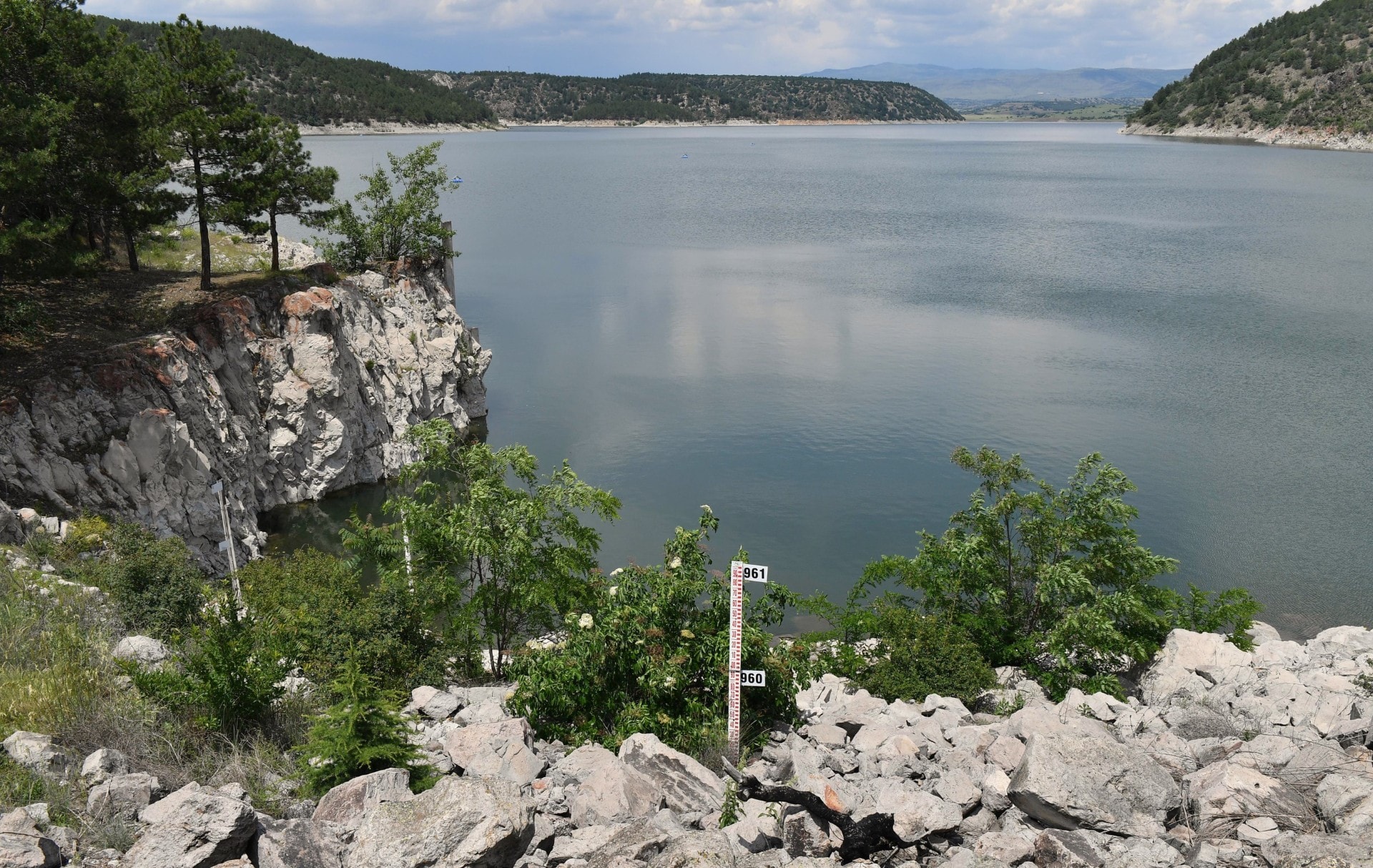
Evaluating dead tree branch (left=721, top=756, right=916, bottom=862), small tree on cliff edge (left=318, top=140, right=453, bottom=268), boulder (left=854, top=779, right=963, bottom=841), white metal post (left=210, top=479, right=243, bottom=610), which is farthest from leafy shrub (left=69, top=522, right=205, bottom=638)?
small tree on cliff edge (left=318, top=140, right=453, bottom=268)

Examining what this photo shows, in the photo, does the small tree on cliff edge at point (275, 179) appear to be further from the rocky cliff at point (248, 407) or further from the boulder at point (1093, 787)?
the boulder at point (1093, 787)

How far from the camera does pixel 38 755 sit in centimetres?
933

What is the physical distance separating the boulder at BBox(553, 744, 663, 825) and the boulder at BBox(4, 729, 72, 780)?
16.9 ft

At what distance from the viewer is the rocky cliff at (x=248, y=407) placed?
24531 millimetres

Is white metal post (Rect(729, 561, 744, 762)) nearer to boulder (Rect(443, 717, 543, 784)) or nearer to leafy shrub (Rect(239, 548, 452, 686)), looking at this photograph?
boulder (Rect(443, 717, 543, 784))

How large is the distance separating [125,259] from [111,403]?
15.6 meters

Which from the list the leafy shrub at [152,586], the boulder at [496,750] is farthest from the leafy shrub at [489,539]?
the leafy shrub at [152,586]

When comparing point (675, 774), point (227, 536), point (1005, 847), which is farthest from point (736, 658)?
point (227, 536)

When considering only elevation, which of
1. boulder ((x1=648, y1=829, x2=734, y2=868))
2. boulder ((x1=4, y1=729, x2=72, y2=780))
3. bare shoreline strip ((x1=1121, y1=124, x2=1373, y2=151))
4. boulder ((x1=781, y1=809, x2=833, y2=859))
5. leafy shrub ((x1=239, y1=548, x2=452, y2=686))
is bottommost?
leafy shrub ((x1=239, y1=548, x2=452, y2=686))

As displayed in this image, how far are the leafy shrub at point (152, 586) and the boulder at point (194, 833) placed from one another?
756 cm

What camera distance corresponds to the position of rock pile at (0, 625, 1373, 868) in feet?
28.2

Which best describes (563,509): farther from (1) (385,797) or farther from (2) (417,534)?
(1) (385,797)

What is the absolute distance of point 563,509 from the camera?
14898 millimetres

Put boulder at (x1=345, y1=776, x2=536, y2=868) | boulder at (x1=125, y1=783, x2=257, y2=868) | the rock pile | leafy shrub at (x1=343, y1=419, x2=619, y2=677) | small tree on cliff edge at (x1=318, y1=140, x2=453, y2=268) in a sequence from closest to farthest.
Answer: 1. boulder at (x1=125, y1=783, x2=257, y2=868)
2. boulder at (x1=345, y1=776, x2=536, y2=868)
3. the rock pile
4. leafy shrub at (x1=343, y1=419, x2=619, y2=677)
5. small tree on cliff edge at (x1=318, y1=140, x2=453, y2=268)
